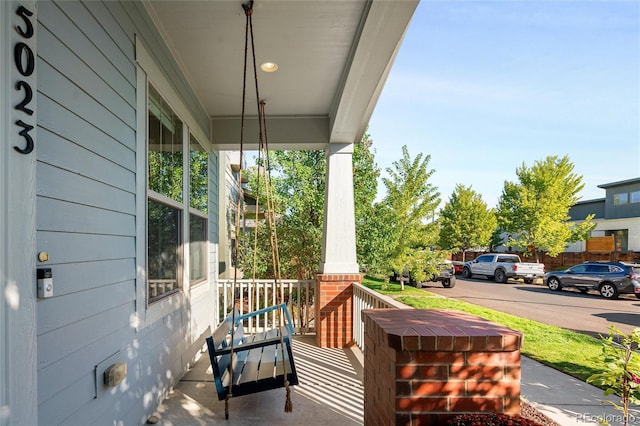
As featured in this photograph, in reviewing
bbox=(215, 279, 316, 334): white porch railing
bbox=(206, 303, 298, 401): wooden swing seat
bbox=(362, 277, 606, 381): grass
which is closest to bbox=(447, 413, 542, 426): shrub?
bbox=(206, 303, 298, 401): wooden swing seat

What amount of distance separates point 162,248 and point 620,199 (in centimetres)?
2509

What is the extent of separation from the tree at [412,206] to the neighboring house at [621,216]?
1417cm

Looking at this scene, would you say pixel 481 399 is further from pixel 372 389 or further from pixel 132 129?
pixel 132 129

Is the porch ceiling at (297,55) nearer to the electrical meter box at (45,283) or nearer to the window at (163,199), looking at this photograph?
the window at (163,199)

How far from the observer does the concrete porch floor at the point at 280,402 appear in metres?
2.53

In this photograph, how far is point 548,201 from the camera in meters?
15.9

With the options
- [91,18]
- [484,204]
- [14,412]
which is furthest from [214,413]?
[484,204]

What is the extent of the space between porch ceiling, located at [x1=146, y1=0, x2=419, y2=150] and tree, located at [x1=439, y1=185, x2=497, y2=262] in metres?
18.1

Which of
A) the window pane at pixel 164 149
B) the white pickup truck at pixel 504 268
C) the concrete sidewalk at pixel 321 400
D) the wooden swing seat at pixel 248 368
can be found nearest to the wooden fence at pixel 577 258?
the white pickup truck at pixel 504 268

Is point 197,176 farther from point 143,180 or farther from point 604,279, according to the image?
point 604,279

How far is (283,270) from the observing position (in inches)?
323

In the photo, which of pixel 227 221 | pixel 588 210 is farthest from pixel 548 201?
pixel 227 221

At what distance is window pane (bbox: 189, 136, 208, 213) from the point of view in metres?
3.69

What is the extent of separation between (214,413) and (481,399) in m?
2.03
